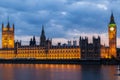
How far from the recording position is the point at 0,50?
144 metres

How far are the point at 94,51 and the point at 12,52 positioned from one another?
34.8 m

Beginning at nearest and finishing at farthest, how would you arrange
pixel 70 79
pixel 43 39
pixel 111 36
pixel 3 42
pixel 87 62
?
pixel 70 79 → pixel 87 62 → pixel 111 36 → pixel 43 39 → pixel 3 42

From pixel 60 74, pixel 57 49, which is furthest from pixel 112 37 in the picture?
pixel 60 74

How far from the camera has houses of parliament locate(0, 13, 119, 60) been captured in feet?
398

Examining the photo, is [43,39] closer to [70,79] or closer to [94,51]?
[94,51]

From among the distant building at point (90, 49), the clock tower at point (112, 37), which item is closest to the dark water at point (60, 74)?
the distant building at point (90, 49)

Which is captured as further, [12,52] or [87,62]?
[12,52]

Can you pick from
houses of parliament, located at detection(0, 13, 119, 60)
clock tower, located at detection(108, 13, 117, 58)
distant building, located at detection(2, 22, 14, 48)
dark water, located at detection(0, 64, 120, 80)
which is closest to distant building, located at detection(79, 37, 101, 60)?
houses of parliament, located at detection(0, 13, 119, 60)

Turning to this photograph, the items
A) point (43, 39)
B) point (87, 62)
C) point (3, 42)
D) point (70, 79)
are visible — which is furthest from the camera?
point (3, 42)

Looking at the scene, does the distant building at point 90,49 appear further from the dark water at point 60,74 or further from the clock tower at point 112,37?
the dark water at point 60,74

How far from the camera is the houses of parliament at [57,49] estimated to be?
398 ft

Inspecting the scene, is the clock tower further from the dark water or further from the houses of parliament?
the dark water

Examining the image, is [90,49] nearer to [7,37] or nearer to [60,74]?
[7,37]

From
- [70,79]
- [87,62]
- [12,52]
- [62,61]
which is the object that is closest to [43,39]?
[12,52]
